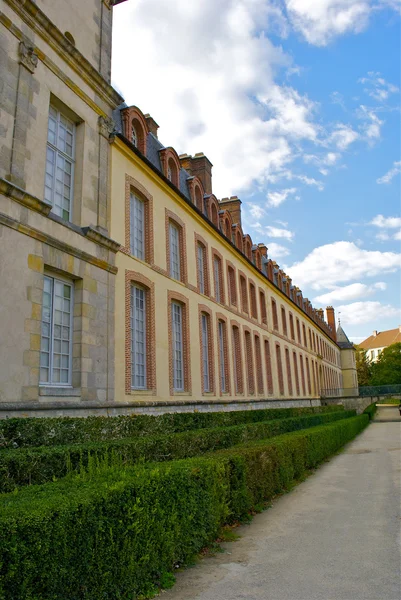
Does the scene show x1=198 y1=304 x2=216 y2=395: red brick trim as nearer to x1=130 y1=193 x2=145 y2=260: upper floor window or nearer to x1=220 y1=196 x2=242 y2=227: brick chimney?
x1=130 y1=193 x2=145 y2=260: upper floor window

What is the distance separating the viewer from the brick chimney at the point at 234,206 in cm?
2642

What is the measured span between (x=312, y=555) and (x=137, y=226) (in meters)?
10.2

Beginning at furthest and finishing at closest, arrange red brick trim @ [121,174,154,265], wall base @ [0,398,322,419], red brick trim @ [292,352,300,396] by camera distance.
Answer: red brick trim @ [292,352,300,396] < red brick trim @ [121,174,154,265] < wall base @ [0,398,322,419]

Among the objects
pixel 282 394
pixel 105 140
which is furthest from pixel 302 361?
pixel 105 140

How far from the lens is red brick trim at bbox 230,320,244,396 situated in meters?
20.1

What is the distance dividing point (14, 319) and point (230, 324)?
1286 centimetres

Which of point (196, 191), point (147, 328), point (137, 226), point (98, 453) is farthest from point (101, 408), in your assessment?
point (196, 191)

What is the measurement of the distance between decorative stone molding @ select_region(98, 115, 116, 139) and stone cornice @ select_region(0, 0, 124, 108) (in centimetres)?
53

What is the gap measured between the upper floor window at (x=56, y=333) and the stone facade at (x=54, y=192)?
65 mm

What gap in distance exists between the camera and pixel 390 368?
61812 mm

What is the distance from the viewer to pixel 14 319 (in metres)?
7.75

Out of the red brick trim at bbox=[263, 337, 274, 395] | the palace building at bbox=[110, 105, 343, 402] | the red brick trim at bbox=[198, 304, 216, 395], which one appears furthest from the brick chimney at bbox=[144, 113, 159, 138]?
the red brick trim at bbox=[263, 337, 274, 395]

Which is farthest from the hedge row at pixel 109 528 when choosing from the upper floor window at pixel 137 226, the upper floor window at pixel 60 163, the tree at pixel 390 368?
the tree at pixel 390 368

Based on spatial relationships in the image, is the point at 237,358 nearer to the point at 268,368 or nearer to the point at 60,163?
the point at 268,368
